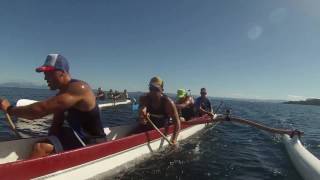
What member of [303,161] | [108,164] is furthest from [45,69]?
[303,161]

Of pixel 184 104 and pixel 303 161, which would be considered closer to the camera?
pixel 303 161

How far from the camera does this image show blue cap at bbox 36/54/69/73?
530 cm

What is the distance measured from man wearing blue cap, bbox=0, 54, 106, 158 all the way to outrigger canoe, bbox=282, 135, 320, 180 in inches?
233

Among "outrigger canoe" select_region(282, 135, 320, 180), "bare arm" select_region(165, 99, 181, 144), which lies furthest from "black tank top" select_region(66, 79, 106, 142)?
"outrigger canoe" select_region(282, 135, 320, 180)

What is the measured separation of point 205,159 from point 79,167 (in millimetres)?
5677

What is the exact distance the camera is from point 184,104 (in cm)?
1602

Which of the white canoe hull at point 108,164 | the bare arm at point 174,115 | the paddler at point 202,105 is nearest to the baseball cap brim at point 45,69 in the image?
the white canoe hull at point 108,164

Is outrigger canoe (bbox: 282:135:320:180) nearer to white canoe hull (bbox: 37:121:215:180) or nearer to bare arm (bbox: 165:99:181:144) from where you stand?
bare arm (bbox: 165:99:181:144)

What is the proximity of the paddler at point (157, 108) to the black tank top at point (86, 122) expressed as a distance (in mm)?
3579

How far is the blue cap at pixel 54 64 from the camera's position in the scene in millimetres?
5301

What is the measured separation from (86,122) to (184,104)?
33.5ft

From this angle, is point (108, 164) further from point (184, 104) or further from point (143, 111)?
point (184, 104)

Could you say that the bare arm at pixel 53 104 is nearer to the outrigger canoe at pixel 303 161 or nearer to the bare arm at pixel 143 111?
the bare arm at pixel 143 111

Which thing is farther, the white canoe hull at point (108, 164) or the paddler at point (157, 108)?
the paddler at point (157, 108)
